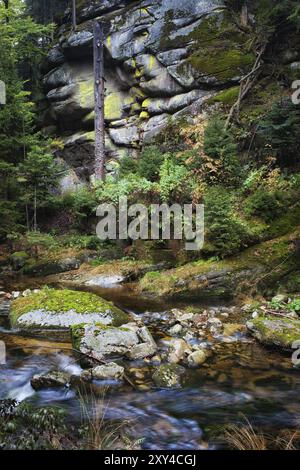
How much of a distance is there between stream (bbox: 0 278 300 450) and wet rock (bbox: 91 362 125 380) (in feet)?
0.62

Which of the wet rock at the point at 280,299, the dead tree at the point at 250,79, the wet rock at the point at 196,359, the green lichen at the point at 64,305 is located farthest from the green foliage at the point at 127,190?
the wet rock at the point at 196,359

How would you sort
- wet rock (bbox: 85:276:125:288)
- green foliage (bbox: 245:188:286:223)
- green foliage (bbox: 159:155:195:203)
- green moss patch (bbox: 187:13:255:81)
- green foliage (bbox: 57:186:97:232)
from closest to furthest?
green foliage (bbox: 245:188:286:223) < wet rock (bbox: 85:276:125:288) < green foliage (bbox: 159:155:195:203) < green foliage (bbox: 57:186:97:232) < green moss patch (bbox: 187:13:255:81)

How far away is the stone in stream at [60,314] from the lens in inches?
299

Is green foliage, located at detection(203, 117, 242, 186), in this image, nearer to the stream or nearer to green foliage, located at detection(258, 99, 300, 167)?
green foliage, located at detection(258, 99, 300, 167)

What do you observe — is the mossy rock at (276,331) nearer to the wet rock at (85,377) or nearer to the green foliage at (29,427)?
the wet rock at (85,377)

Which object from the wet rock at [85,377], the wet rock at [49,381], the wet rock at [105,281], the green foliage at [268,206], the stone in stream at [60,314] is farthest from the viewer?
the wet rock at [105,281]

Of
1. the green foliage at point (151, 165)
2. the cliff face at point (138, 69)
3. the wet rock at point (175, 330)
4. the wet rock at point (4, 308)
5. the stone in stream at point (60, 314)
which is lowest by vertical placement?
the wet rock at point (175, 330)

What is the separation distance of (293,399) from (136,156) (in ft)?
50.1

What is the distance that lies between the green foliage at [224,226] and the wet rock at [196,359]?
3.97 metres

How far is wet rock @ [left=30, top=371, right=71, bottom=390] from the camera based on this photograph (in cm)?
544

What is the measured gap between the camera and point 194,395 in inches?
207

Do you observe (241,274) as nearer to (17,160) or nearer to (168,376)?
(168,376)

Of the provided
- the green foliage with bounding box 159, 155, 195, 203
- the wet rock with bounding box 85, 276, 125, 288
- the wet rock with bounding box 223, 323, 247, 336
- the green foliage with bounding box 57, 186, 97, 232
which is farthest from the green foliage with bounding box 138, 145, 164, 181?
the wet rock with bounding box 223, 323, 247, 336

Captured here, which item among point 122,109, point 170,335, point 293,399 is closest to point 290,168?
point 170,335
